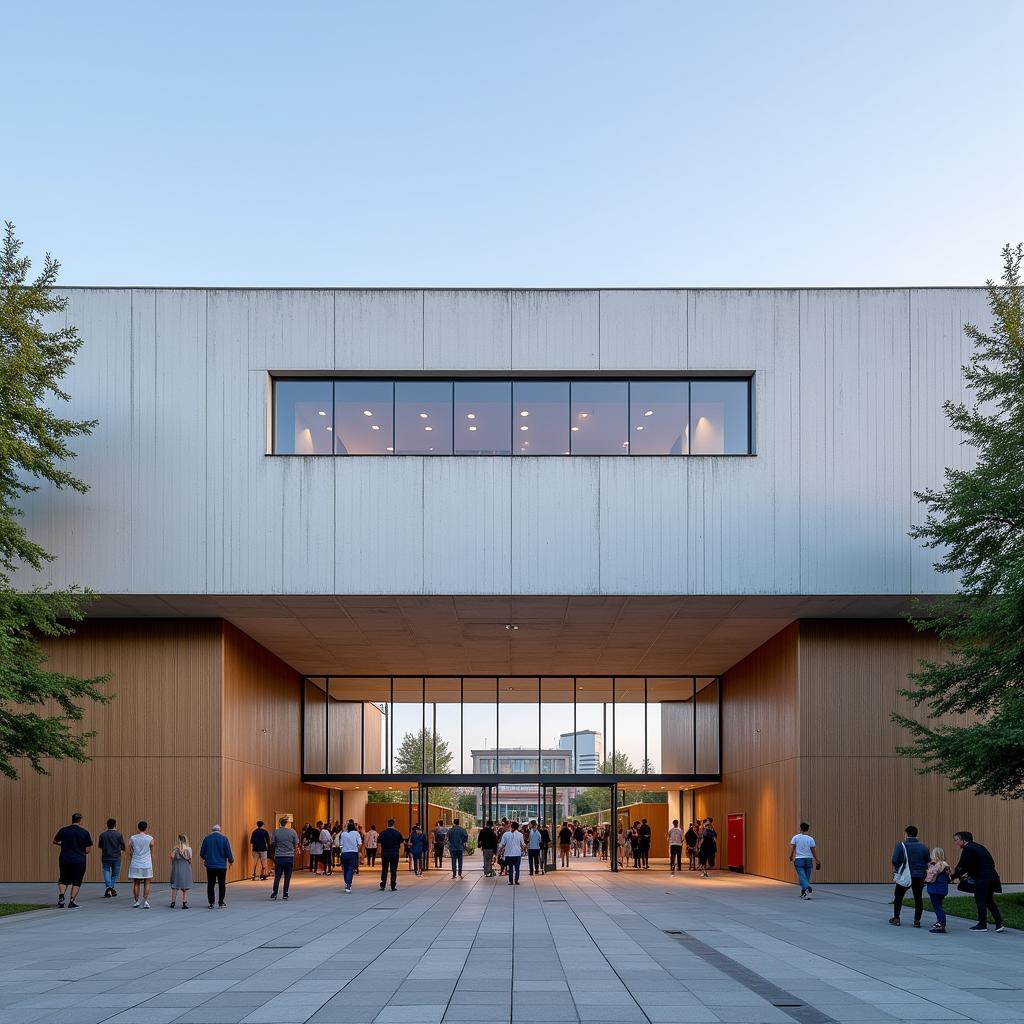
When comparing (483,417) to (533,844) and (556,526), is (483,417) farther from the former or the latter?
(533,844)

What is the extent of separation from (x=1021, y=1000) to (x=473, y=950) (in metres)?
6.20

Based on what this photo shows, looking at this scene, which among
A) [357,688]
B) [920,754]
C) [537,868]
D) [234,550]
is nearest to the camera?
[920,754]

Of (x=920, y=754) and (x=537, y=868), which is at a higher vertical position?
(x=920, y=754)

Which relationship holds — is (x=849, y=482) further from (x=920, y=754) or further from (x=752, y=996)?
(x=752, y=996)

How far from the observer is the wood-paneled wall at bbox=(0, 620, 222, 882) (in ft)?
81.7

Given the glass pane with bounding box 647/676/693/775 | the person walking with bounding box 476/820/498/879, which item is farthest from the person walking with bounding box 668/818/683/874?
the person walking with bounding box 476/820/498/879

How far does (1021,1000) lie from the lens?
10469 millimetres

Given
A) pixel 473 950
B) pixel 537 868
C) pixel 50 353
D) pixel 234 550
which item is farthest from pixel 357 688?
pixel 473 950

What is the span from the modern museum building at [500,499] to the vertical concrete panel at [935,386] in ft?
0.19

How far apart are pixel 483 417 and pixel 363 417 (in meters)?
2.48

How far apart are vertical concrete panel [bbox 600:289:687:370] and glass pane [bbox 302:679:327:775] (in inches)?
654

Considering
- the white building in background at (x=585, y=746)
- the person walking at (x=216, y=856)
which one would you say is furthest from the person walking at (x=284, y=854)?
the white building in background at (x=585, y=746)

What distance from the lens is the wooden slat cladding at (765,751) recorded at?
85.4 ft

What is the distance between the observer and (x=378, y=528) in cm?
2327
